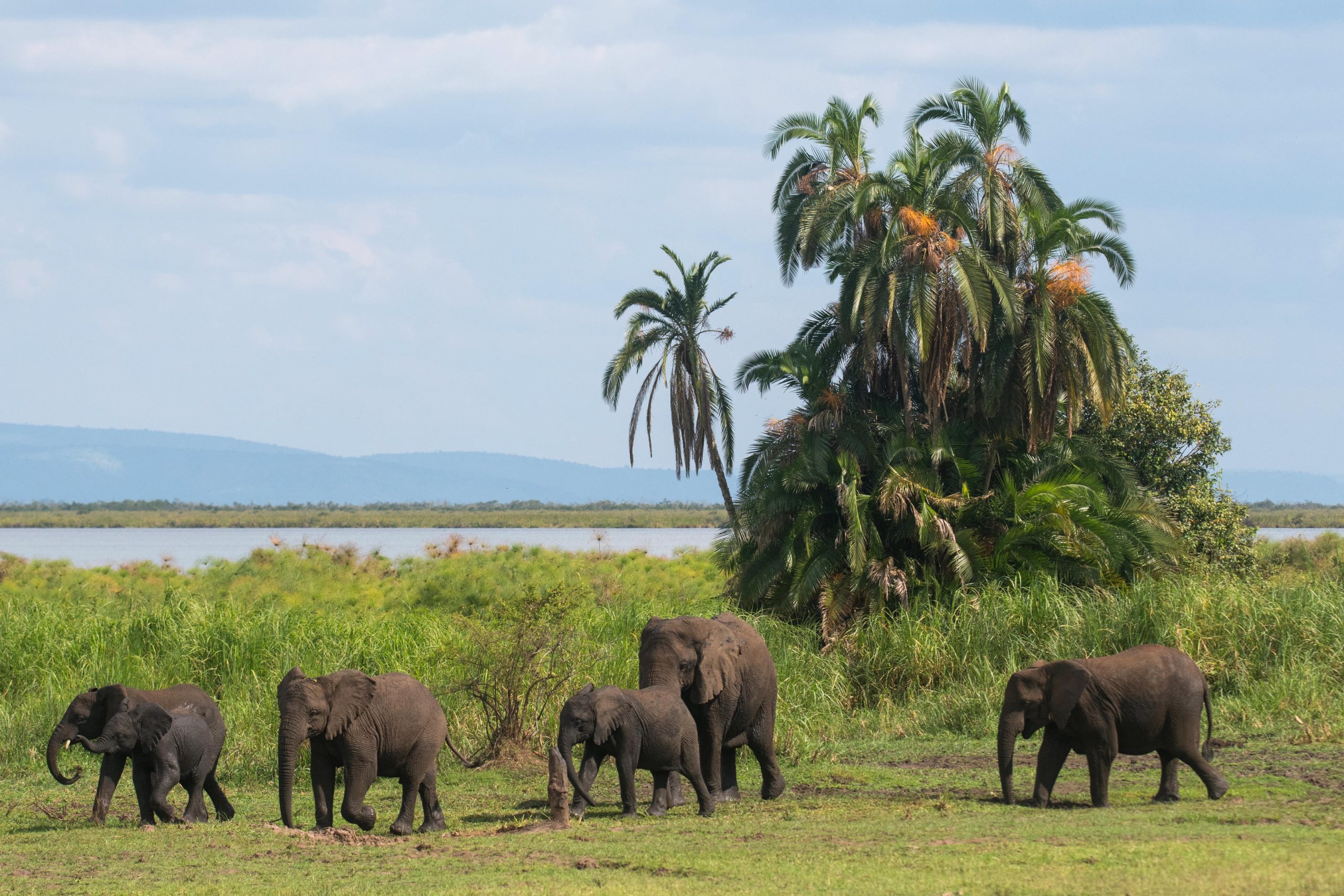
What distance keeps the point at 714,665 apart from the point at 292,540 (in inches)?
2967

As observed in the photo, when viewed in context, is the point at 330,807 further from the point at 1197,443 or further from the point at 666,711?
the point at 1197,443

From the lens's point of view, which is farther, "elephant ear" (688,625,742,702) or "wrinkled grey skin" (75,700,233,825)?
"elephant ear" (688,625,742,702)

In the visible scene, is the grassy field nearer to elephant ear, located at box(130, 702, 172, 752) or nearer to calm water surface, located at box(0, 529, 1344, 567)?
elephant ear, located at box(130, 702, 172, 752)

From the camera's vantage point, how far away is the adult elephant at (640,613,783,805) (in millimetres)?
11586

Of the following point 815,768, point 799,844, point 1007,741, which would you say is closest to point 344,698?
point 799,844

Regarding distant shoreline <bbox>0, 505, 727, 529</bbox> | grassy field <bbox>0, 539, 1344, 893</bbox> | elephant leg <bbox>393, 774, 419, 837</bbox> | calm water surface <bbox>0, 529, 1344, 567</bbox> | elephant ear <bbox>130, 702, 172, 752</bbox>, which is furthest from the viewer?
distant shoreline <bbox>0, 505, 727, 529</bbox>

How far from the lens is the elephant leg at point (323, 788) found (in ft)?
35.1

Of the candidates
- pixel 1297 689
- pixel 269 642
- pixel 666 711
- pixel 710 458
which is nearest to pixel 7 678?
pixel 269 642

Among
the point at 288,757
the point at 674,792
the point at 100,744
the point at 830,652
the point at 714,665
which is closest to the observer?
the point at 288,757

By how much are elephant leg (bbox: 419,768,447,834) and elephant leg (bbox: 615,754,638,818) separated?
1495 millimetres

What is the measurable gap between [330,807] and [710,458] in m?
28.5

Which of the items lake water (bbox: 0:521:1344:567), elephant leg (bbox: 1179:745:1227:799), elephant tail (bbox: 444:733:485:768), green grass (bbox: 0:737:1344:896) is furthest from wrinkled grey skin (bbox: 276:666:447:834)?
lake water (bbox: 0:521:1344:567)

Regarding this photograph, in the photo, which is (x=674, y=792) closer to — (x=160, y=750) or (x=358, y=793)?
(x=358, y=793)

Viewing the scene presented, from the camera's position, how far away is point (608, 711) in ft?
35.2
